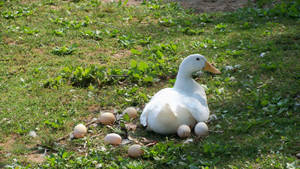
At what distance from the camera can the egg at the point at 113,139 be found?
15.4 feet

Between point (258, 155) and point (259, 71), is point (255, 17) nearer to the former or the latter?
point (259, 71)

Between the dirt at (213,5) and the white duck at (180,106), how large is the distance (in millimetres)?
4567

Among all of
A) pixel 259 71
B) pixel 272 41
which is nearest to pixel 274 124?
pixel 259 71

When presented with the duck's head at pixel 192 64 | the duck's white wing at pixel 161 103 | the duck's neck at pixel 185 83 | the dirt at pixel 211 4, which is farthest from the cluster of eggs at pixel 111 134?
the dirt at pixel 211 4

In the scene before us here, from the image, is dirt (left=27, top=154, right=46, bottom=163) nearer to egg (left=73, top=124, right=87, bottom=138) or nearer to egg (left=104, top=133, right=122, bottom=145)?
egg (left=73, top=124, right=87, bottom=138)

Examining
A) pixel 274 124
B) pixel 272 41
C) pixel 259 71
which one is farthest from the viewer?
pixel 272 41

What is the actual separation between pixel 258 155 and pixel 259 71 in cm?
232

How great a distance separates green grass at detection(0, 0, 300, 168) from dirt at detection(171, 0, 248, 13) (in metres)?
0.33

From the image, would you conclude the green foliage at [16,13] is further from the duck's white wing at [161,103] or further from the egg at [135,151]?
the egg at [135,151]

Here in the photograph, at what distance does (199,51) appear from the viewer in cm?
730

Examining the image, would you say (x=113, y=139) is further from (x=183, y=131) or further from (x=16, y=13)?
(x=16, y=13)

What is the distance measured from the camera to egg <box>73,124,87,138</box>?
16.1 ft

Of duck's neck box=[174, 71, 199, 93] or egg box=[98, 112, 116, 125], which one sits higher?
duck's neck box=[174, 71, 199, 93]

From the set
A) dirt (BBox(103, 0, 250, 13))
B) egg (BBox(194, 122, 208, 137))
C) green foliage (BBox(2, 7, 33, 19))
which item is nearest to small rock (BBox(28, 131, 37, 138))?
egg (BBox(194, 122, 208, 137))
